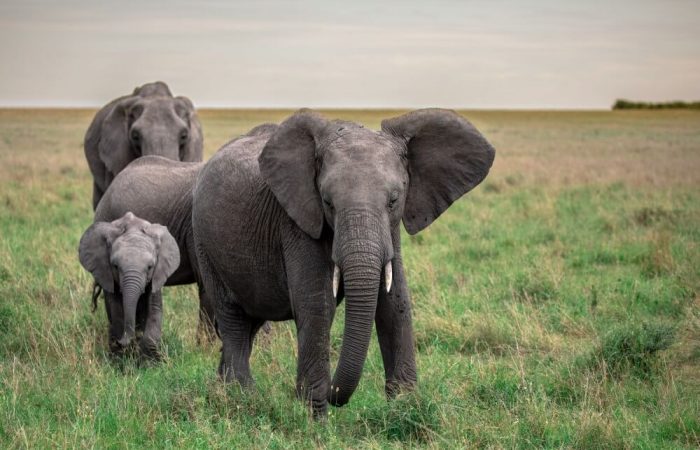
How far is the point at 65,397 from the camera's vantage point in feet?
19.7

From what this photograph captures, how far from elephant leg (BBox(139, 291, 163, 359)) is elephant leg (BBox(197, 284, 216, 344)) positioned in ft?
1.51

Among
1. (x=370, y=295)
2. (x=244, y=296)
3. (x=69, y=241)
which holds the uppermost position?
(x=370, y=295)

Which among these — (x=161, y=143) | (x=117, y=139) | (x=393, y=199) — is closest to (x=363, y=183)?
(x=393, y=199)

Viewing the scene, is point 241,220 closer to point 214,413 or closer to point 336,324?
point 214,413

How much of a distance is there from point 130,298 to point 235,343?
1.16 m

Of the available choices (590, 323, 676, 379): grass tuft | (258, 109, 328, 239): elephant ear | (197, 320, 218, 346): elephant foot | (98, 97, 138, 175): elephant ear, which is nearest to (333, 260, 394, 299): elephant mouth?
(258, 109, 328, 239): elephant ear

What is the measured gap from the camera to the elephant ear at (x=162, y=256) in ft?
24.8

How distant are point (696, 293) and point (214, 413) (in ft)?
17.1

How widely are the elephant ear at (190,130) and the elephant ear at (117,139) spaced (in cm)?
60

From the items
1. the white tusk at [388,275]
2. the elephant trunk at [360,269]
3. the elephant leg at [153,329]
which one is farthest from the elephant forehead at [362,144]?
the elephant leg at [153,329]

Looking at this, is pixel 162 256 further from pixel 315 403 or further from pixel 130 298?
pixel 315 403

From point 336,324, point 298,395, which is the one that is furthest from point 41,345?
point 298,395

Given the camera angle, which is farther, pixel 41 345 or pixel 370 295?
pixel 41 345

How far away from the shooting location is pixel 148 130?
1190cm
